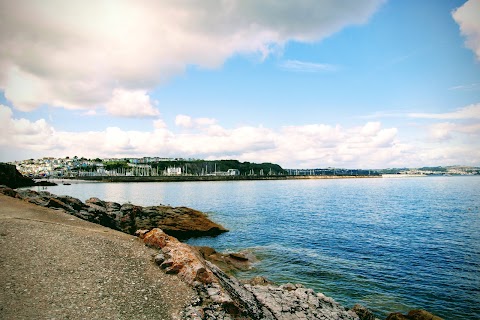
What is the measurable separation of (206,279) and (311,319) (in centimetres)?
559

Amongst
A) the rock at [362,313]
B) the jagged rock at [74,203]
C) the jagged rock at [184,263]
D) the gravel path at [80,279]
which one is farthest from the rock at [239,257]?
the jagged rock at [74,203]

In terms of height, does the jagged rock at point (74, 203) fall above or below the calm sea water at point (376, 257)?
above

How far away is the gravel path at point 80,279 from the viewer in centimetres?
986

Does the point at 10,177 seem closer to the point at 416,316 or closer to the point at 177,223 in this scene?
the point at 177,223

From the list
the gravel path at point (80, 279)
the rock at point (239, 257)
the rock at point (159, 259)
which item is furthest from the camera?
the rock at point (239, 257)

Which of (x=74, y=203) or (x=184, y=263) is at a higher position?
(x=74, y=203)

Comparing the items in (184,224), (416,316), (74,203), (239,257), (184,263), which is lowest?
(239,257)

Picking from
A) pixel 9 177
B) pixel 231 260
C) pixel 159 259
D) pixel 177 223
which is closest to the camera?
pixel 159 259

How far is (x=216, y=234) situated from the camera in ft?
138

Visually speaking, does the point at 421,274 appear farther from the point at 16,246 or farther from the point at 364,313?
the point at 16,246

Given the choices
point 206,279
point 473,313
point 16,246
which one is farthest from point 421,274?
point 16,246

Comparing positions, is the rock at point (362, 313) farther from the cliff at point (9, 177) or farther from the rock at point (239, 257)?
the cliff at point (9, 177)

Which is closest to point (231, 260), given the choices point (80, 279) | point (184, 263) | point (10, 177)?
point (184, 263)

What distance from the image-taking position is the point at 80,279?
1166 cm
